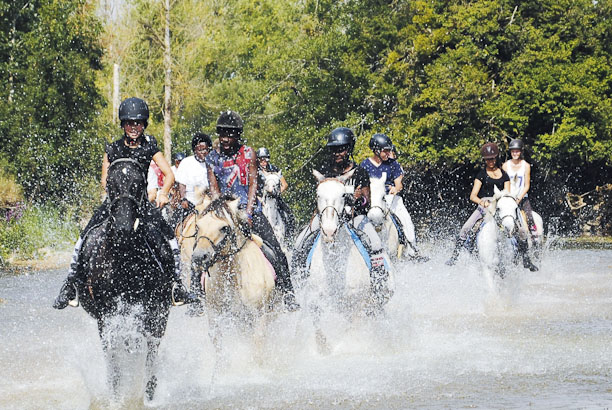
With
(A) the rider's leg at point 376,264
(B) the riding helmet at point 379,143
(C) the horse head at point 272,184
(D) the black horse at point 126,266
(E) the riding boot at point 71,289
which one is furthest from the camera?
(C) the horse head at point 272,184

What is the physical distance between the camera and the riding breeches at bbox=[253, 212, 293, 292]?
10.1 meters

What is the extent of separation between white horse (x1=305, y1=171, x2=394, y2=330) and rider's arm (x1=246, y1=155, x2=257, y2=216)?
74 cm

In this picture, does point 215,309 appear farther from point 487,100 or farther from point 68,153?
point 487,100

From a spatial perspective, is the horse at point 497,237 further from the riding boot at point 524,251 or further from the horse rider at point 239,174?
the horse rider at point 239,174

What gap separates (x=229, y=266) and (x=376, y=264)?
264cm

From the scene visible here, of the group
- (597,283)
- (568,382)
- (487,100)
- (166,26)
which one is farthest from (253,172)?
(166,26)

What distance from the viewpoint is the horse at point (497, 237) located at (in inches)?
599

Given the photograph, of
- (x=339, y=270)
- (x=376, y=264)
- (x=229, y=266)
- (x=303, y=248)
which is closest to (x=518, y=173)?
(x=376, y=264)

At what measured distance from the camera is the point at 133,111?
29.4 ft

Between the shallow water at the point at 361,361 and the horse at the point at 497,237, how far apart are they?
1.32 feet

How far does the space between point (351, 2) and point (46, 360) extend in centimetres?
3737

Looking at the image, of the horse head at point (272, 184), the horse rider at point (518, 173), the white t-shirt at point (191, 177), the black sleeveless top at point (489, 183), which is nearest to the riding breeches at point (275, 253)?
the white t-shirt at point (191, 177)

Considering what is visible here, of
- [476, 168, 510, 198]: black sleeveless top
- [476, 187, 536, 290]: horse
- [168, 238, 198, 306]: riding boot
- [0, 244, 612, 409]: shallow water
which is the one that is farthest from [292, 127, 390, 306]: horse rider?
[476, 168, 510, 198]: black sleeveless top

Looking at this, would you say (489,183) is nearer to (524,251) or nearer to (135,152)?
(524,251)
